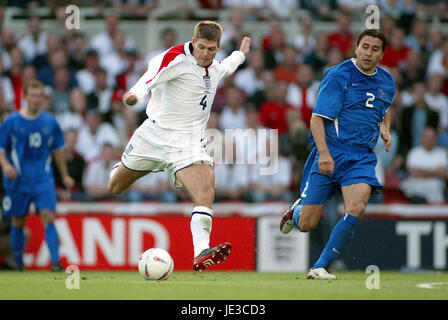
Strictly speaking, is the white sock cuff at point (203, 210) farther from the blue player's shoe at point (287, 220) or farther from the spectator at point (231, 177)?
the spectator at point (231, 177)

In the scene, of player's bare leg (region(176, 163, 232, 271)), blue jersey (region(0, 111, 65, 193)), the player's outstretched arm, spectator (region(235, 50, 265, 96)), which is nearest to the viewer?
player's bare leg (region(176, 163, 232, 271))

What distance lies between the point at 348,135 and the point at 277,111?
5.91m

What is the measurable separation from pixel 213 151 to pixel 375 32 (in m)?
5.58

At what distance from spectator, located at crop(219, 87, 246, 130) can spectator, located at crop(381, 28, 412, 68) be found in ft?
11.1

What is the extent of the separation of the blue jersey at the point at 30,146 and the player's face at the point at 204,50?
3.71 m

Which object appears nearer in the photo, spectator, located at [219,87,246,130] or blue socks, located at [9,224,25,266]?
blue socks, located at [9,224,25,266]

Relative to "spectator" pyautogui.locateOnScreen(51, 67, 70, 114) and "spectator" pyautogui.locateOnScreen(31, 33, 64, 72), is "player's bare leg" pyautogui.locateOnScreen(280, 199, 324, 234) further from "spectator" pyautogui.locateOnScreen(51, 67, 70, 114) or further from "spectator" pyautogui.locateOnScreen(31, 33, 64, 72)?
"spectator" pyautogui.locateOnScreen(31, 33, 64, 72)

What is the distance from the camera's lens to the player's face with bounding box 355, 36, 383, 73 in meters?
8.02

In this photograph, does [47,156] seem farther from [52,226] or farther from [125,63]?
[125,63]

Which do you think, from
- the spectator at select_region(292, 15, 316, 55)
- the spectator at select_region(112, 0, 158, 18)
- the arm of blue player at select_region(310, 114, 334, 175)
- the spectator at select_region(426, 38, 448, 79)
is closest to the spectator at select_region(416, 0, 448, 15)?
the spectator at select_region(426, 38, 448, 79)

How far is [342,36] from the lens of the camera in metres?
15.9

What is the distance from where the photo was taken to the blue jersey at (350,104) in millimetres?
8039

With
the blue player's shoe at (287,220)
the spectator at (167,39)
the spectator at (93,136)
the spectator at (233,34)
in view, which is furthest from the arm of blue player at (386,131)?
the spectator at (167,39)
